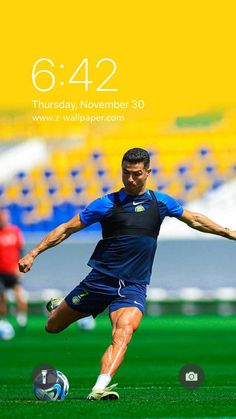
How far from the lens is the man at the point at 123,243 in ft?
30.1

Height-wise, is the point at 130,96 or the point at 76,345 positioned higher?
the point at 130,96

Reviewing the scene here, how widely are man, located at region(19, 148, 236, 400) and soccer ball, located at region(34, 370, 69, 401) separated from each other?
0.58m

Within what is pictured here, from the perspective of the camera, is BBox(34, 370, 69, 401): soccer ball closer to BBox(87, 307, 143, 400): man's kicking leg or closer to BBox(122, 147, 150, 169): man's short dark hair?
BBox(87, 307, 143, 400): man's kicking leg


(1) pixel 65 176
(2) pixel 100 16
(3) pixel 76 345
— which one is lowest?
(3) pixel 76 345

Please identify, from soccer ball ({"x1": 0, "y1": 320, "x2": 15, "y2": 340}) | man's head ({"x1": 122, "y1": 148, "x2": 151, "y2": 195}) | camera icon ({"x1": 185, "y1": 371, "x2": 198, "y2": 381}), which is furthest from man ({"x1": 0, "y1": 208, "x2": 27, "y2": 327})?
man's head ({"x1": 122, "y1": 148, "x2": 151, "y2": 195})

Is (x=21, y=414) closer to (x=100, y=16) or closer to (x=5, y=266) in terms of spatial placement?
(x=5, y=266)

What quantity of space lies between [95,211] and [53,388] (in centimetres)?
164

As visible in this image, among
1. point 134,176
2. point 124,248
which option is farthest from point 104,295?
point 134,176

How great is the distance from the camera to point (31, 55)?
91.7 ft

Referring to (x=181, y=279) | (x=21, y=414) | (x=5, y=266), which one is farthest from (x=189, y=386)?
(x=181, y=279)

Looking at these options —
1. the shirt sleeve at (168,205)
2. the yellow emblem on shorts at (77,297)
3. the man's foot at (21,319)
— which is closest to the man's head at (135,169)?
the shirt sleeve at (168,205)

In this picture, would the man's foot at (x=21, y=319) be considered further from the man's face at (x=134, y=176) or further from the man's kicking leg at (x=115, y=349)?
the man's face at (x=134, y=176)

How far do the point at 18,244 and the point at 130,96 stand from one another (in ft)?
23.2

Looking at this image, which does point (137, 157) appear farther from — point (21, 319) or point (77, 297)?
point (21, 319)
